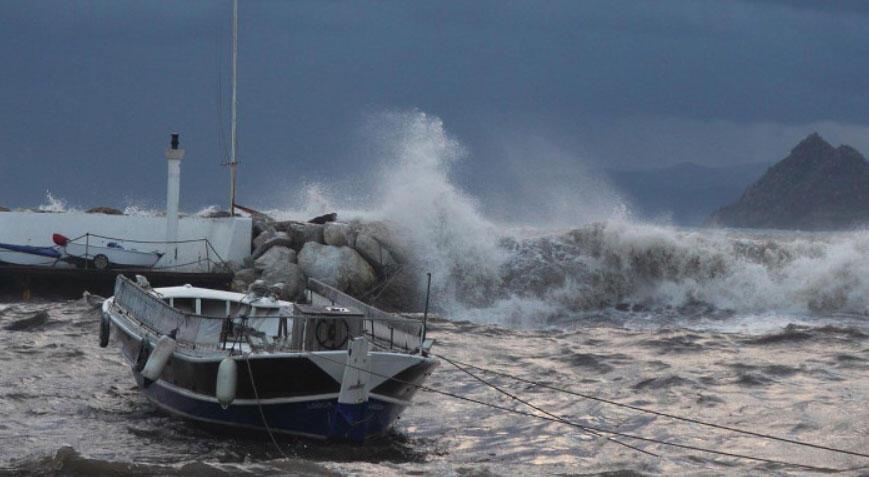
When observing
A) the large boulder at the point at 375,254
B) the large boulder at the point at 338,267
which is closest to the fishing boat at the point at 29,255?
the large boulder at the point at 338,267

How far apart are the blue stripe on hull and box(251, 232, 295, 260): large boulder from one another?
1640 cm

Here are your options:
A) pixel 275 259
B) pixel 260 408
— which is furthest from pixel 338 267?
pixel 260 408

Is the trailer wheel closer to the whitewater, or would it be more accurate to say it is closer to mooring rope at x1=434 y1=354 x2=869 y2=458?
the whitewater

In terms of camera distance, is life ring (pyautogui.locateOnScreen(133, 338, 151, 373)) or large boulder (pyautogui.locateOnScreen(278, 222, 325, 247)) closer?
life ring (pyautogui.locateOnScreen(133, 338, 151, 373))

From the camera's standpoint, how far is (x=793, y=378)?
1939 centimetres

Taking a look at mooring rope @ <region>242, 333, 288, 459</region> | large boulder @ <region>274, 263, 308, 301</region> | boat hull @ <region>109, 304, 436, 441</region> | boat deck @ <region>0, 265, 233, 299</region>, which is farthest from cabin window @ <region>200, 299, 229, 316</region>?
boat deck @ <region>0, 265, 233, 299</region>

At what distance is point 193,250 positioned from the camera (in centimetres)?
3056

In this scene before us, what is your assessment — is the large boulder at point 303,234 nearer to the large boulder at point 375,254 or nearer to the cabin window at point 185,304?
the large boulder at point 375,254

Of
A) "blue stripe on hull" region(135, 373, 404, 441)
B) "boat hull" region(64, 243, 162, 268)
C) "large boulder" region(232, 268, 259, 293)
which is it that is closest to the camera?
"blue stripe on hull" region(135, 373, 404, 441)

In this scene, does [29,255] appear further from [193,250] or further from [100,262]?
[193,250]

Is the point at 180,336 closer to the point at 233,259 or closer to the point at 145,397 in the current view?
the point at 145,397

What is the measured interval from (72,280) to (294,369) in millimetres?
17775

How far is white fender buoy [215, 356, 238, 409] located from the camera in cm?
1301

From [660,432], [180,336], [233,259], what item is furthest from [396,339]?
[233,259]
